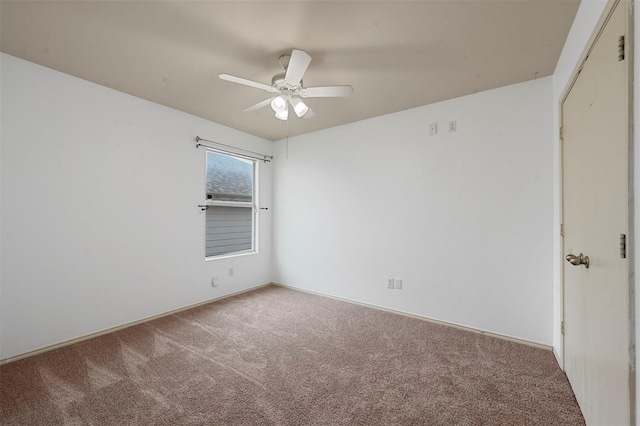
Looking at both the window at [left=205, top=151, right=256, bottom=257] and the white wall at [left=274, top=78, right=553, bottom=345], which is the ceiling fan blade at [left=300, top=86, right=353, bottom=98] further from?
the window at [left=205, top=151, right=256, bottom=257]

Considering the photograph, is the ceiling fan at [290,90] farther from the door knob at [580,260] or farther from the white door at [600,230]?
the door knob at [580,260]

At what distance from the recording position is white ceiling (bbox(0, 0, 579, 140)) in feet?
5.53

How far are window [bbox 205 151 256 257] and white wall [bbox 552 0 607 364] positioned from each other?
379cm

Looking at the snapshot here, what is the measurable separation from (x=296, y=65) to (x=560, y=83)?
6.92ft

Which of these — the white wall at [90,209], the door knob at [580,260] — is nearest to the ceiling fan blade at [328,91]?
the door knob at [580,260]

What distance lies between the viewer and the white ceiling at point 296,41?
1687 millimetres

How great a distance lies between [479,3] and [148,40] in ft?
7.55

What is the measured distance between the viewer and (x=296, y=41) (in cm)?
198

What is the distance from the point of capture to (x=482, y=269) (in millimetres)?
2781

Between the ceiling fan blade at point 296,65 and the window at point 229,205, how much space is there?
2272mm

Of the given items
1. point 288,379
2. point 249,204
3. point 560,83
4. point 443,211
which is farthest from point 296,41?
point 249,204

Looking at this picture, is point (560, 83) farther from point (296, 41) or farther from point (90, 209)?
point (90, 209)

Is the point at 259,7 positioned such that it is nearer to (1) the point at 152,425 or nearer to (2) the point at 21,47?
(2) the point at 21,47

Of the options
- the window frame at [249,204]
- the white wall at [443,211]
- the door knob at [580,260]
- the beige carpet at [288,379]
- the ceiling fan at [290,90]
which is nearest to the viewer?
the door knob at [580,260]
